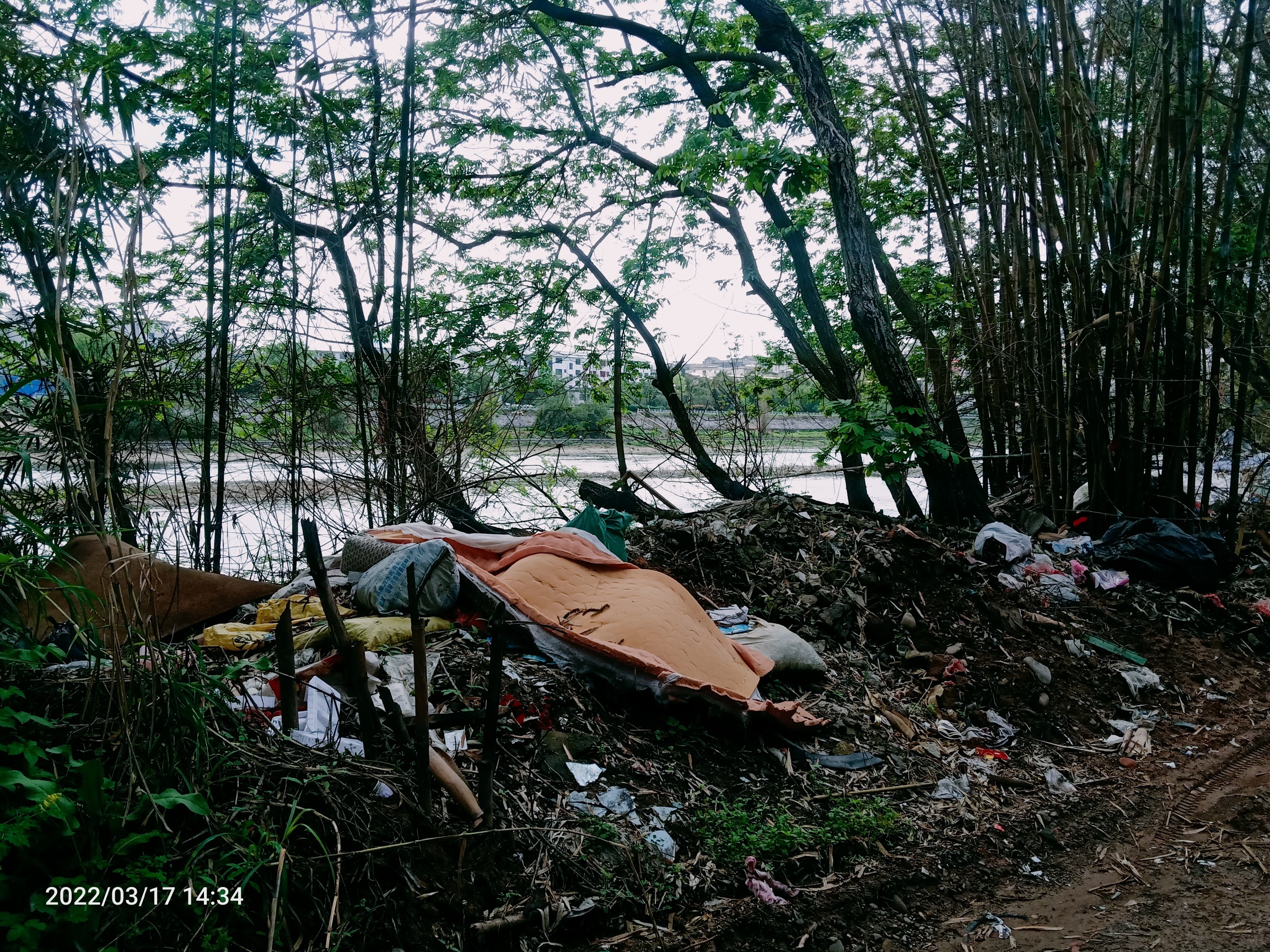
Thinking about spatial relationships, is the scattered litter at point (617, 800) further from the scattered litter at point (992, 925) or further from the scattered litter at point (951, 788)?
the scattered litter at point (951, 788)

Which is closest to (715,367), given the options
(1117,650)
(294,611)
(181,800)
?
(1117,650)

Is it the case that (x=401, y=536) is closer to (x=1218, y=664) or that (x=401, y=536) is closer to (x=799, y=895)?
(x=799, y=895)

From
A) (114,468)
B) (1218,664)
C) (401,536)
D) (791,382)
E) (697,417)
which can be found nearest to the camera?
(114,468)

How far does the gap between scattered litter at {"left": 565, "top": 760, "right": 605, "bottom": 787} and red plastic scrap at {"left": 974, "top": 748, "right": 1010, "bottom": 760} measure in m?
1.62

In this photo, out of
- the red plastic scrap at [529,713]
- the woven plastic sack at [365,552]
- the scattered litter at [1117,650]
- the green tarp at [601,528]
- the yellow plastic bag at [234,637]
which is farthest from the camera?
the scattered litter at [1117,650]

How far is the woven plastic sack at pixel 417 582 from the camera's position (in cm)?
263

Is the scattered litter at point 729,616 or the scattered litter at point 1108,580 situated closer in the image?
the scattered litter at point 729,616

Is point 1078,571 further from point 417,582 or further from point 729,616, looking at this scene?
point 417,582

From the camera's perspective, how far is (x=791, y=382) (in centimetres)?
846

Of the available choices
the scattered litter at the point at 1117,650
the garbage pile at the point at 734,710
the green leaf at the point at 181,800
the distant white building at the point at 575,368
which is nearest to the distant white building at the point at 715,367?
the distant white building at the point at 575,368

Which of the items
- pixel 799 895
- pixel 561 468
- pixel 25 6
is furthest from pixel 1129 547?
pixel 25 6

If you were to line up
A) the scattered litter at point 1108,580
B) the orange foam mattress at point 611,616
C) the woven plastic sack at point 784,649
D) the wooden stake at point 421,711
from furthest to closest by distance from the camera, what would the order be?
the scattered litter at point 1108,580
the woven plastic sack at point 784,649
the orange foam mattress at point 611,616
the wooden stake at point 421,711

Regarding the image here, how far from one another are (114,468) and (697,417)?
14.9ft

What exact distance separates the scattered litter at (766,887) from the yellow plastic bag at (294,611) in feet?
5.17
